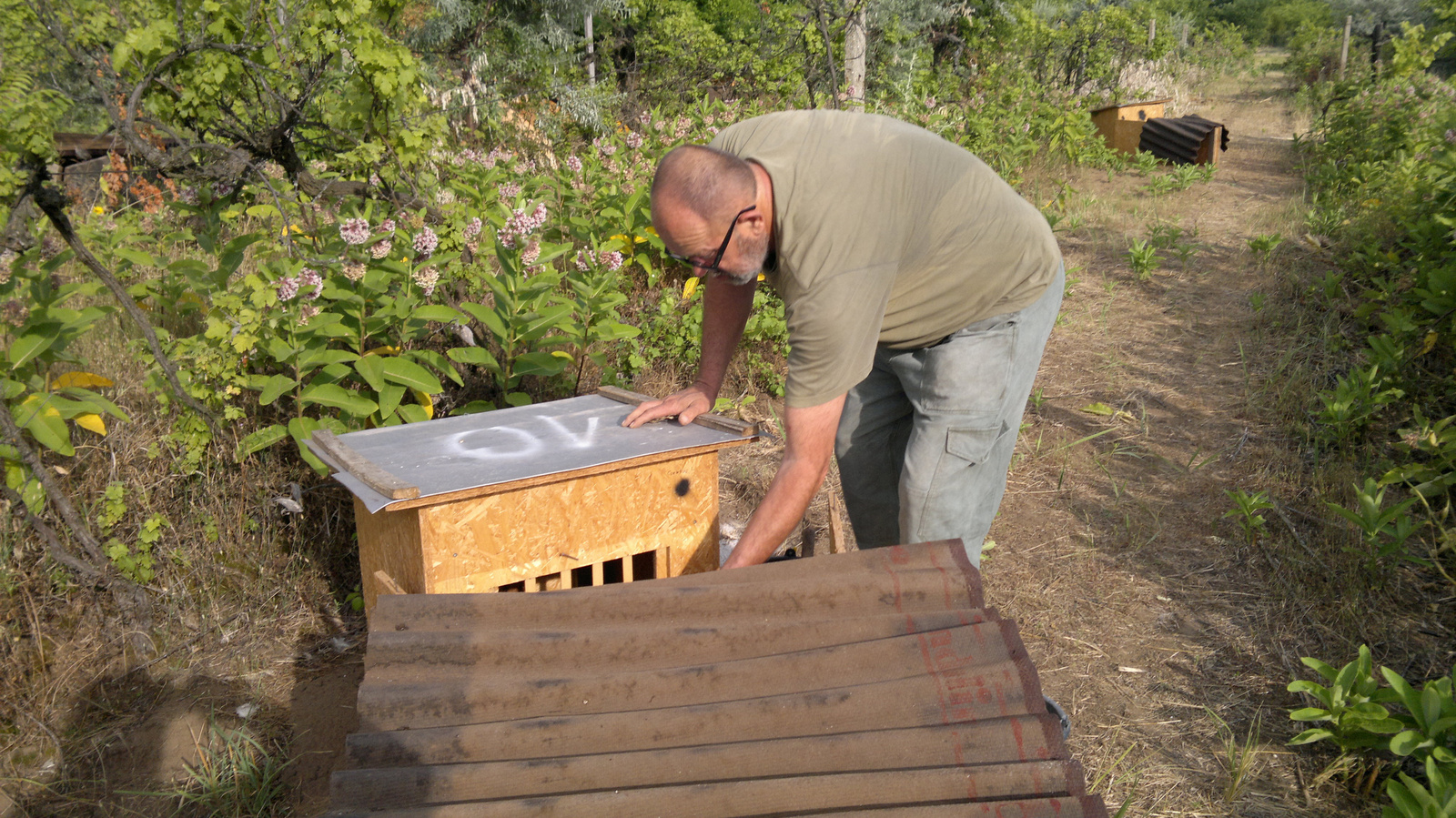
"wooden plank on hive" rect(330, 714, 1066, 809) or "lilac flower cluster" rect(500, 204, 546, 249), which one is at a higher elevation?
"lilac flower cluster" rect(500, 204, 546, 249)

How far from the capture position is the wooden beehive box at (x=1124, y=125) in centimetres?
1241

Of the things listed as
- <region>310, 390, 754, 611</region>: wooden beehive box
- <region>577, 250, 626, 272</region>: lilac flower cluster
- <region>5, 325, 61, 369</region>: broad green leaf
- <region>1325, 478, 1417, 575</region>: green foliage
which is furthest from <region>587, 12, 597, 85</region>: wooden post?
<region>1325, 478, 1417, 575</region>: green foliage

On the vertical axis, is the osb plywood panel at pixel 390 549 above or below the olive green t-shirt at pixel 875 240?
below

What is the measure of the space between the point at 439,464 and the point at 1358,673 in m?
2.67

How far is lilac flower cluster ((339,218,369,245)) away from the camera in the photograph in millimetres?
3107

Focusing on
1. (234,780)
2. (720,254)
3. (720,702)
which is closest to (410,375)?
(234,780)

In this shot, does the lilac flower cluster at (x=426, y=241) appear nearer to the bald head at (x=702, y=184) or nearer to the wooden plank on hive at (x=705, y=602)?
the bald head at (x=702, y=184)

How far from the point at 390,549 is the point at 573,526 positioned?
0.55m

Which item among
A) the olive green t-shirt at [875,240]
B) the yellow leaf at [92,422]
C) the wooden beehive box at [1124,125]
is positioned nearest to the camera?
the olive green t-shirt at [875,240]

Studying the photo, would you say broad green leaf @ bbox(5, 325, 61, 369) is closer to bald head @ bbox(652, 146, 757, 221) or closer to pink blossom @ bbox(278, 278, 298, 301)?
pink blossom @ bbox(278, 278, 298, 301)

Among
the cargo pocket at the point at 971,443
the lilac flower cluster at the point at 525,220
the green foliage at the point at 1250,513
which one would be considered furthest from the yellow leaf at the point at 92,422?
the green foliage at the point at 1250,513

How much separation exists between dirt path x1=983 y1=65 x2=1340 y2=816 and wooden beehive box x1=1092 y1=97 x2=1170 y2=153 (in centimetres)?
505

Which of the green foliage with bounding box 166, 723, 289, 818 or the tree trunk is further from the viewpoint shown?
the tree trunk

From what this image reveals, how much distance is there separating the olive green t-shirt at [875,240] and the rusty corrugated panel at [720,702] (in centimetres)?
52
